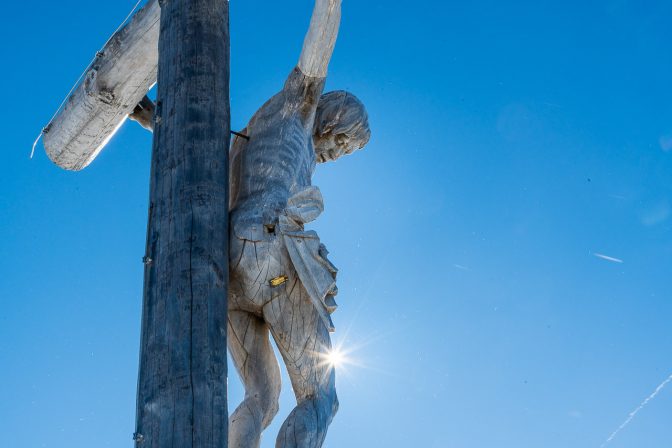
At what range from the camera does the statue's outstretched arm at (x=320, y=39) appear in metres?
6.54

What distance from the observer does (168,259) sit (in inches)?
220

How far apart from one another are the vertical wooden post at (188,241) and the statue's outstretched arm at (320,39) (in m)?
0.48

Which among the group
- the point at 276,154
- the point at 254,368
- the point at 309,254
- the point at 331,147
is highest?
the point at 331,147

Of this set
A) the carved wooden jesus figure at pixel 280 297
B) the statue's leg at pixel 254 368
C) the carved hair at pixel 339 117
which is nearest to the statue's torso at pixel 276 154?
the carved wooden jesus figure at pixel 280 297

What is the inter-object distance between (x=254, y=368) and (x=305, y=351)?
11.9 inches

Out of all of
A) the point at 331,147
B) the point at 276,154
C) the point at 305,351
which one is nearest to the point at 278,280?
the point at 305,351

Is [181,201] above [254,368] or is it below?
above

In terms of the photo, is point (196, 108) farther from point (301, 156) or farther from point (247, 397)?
point (247, 397)

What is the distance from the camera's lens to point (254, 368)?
6.14 m

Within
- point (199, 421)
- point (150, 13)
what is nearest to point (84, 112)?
point (150, 13)

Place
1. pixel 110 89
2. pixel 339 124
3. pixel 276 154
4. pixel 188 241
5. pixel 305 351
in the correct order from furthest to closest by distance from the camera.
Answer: pixel 110 89 → pixel 339 124 → pixel 276 154 → pixel 305 351 → pixel 188 241

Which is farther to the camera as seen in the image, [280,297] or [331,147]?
[331,147]

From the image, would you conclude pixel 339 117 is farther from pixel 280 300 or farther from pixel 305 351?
pixel 305 351

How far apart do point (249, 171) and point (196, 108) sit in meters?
0.59
